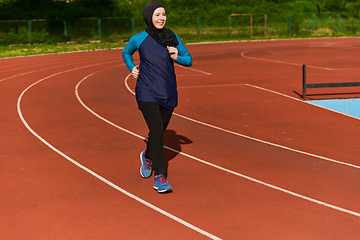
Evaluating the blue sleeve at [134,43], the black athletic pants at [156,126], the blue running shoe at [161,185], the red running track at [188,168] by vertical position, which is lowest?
the red running track at [188,168]

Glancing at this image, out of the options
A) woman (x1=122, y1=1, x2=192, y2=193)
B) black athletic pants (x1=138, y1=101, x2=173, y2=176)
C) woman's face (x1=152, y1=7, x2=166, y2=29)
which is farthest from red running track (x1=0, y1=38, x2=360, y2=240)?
woman's face (x1=152, y1=7, x2=166, y2=29)

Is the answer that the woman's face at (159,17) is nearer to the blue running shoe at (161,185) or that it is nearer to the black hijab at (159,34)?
the black hijab at (159,34)

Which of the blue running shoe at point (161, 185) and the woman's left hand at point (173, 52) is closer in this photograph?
the woman's left hand at point (173, 52)

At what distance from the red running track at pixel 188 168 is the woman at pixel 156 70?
32.6 inches

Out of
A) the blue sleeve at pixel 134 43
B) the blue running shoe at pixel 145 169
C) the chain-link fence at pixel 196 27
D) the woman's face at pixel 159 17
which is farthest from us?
the chain-link fence at pixel 196 27

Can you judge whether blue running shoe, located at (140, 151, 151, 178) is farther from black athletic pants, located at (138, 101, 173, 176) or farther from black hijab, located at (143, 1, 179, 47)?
black hijab, located at (143, 1, 179, 47)

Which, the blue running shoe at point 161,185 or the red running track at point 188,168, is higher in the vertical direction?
the blue running shoe at point 161,185

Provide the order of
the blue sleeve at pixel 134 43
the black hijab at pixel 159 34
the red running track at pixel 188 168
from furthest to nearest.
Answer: the blue sleeve at pixel 134 43, the black hijab at pixel 159 34, the red running track at pixel 188 168

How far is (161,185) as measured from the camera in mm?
6121

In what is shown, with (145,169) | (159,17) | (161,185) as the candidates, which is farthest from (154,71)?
(145,169)

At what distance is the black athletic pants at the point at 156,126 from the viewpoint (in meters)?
6.01

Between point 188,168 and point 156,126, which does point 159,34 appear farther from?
point 188,168

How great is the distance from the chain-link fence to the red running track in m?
26.2

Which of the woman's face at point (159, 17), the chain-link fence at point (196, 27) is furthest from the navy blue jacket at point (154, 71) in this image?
the chain-link fence at point (196, 27)
